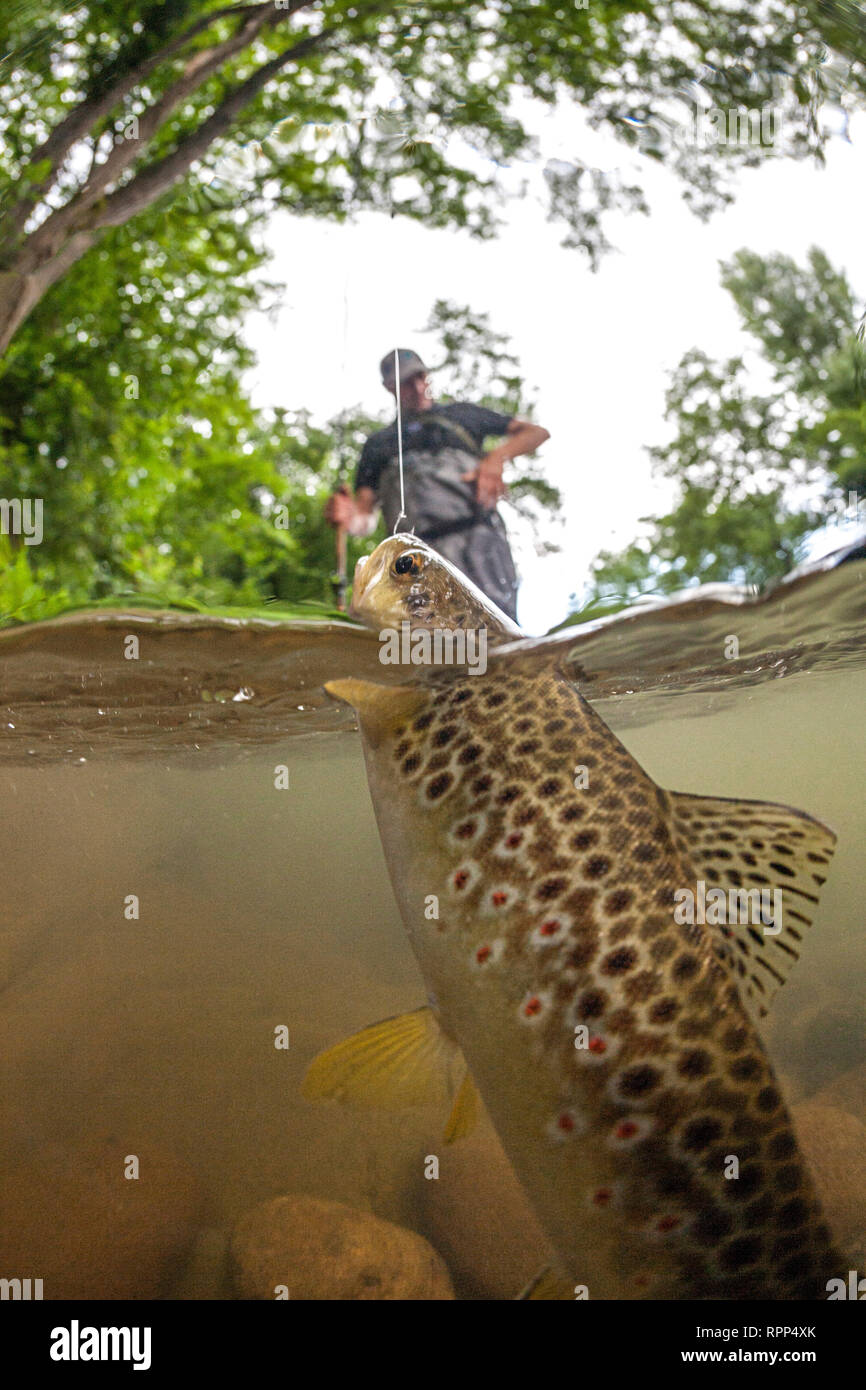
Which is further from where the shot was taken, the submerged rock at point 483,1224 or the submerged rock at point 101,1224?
the submerged rock at point 483,1224

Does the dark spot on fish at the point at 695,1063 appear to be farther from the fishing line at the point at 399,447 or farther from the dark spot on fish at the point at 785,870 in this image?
the fishing line at the point at 399,447

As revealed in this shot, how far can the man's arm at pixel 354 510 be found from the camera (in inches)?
98.0

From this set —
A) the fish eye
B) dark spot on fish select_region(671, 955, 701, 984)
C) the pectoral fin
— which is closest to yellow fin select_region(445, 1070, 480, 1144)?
the pectoral fin

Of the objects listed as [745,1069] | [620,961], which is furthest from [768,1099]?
[620,961]

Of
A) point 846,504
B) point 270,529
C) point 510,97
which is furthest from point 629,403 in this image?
point 510,97

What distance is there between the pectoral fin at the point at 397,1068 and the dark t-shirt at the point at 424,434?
1620 millimetres

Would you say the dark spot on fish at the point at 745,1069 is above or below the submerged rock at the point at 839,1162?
above

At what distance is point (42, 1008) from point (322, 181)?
4655 mm

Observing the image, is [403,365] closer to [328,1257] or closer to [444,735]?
[444,735]

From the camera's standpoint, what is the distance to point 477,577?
99.7 inches

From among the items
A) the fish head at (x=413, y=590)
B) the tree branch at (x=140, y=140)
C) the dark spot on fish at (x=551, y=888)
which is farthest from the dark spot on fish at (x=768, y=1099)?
the tree branch at (x=140, y=140)

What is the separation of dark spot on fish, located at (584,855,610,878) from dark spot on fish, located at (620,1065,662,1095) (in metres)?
0.45

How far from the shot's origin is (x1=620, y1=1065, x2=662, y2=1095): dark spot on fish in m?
1.90

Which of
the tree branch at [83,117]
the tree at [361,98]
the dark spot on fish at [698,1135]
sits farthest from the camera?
the tree branch at [83,117]
